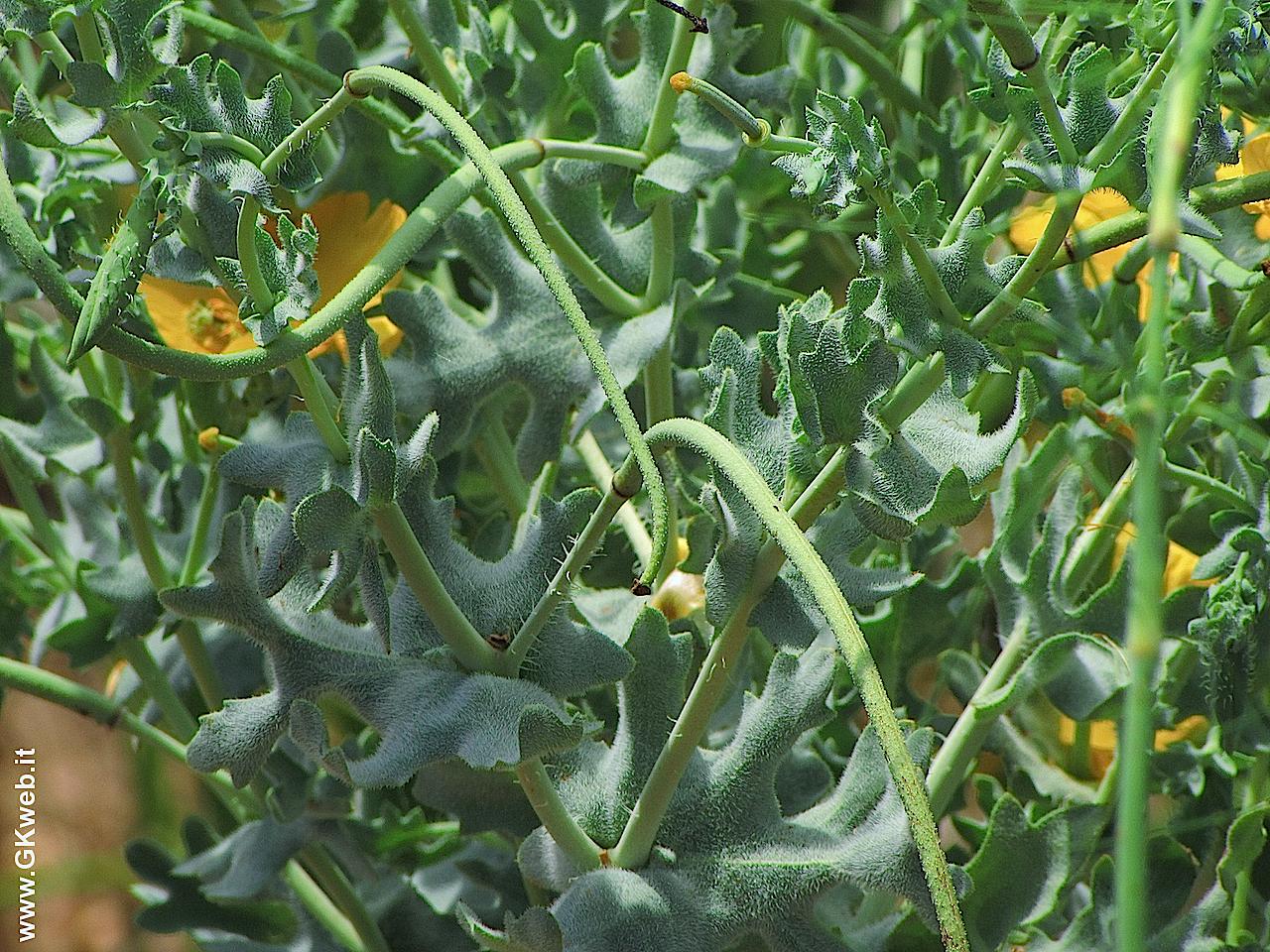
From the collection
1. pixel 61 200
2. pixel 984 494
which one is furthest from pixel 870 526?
pixel 61 200

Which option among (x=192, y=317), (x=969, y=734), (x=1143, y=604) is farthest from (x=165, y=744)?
(x=1143, y=604)

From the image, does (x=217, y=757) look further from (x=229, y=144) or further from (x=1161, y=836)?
(x=1161, y=836)

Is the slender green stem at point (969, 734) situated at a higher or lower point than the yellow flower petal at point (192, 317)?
lower

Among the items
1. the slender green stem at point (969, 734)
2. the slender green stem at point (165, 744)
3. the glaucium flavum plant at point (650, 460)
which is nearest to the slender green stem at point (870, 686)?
the glaucium flavum plant at point (650, 460)

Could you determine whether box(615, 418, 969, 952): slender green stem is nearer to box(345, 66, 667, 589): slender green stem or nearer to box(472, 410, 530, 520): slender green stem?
box(345, 66, 667, 589): slender green stem

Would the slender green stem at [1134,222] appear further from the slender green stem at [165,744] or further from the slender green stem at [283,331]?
the slender green stem at [165,744]

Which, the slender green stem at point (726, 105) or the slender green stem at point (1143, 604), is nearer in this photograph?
the slender green stem at point (1143, 604)

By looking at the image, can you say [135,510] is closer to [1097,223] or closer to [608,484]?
[608,484]
